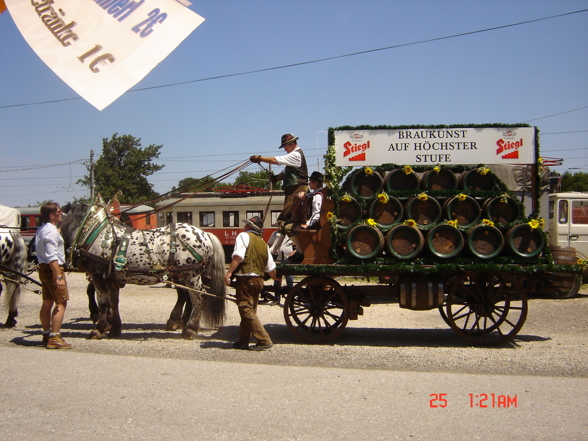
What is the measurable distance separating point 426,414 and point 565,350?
3377mm

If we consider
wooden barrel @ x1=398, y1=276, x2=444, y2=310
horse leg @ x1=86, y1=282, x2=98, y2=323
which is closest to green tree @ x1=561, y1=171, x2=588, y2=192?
wooden barrel @ x1=398, y1=276, x2=444, y2=310

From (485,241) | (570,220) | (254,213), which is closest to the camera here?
(485,241)

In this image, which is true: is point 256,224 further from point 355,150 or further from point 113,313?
point 113,313

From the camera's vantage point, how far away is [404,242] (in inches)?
279

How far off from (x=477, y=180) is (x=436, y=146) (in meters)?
0.72

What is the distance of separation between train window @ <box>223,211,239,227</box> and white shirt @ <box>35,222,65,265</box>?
1706 cm

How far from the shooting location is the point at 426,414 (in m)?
4.51

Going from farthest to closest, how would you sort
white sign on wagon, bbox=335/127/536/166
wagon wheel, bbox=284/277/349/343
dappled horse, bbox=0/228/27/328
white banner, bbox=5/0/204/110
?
→ dappled horse, bbox=0/228/27/328 → wagon wheel, bbox=284/277/349/343 → white sign on wagon, bbox=335/127/536/166 → white banner, bbox=5/0/204/110

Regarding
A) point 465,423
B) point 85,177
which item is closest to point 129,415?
point 465,423

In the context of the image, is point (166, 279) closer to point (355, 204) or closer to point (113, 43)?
point (355, 204)

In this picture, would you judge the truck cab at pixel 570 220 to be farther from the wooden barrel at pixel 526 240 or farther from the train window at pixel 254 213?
the train window at pixel 254 213

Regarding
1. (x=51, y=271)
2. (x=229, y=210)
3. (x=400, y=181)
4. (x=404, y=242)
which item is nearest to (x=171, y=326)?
(x=51, y=271)

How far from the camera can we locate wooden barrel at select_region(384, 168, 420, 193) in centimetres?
728

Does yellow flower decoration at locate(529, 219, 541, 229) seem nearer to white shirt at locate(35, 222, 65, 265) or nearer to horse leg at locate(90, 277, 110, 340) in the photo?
horse leg at locate(90, 277, 110, 340)
